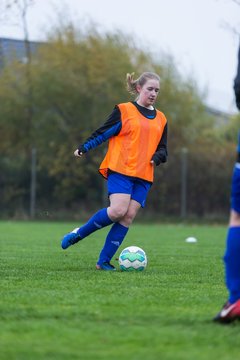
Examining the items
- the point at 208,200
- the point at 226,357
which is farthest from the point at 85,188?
the point at 226,357

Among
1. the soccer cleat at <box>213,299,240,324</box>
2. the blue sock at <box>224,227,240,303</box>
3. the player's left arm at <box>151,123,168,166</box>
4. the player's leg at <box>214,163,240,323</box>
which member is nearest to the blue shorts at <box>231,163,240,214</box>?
the player's leg at <box>214,163,240,323</box>

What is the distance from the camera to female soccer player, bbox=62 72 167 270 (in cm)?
797

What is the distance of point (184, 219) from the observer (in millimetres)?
26312

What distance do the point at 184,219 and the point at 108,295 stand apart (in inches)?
809

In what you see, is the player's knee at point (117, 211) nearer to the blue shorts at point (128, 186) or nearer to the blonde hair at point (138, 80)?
the blue shorts at point (128, 186)

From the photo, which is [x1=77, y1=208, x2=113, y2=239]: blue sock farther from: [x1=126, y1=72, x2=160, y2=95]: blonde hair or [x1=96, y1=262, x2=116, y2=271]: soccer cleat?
[x1=126, y1=72, x2=160, y2=95]: blonde hair

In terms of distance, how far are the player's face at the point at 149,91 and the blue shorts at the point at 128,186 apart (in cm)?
75

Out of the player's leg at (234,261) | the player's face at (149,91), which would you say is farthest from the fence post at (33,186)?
the player's leg at (234,261)

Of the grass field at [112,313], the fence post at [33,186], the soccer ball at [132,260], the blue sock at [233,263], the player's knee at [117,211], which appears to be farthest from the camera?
the fence post at [33,186]

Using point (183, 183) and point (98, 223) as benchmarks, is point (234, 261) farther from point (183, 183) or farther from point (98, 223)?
point (183, 183)

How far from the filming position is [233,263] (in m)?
4.86

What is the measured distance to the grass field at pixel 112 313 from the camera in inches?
156

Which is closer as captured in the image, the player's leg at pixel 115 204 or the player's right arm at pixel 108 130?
the player's leg at pixel 115 204

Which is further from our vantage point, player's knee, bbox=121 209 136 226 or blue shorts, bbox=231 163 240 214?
player's knee, bbox=121 209 136 226
